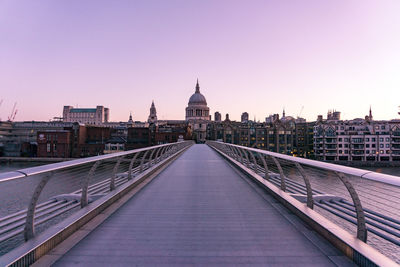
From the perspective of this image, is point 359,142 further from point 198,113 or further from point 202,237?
point 198,113

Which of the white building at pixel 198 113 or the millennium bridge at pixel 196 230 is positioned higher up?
the white building at pixel 198 113

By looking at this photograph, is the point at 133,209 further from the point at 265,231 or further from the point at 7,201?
the point at 7,201

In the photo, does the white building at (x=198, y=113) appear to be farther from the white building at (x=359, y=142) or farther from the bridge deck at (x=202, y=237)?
the bridge deck at (x=202, y=237)

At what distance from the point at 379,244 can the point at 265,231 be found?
47.7ft

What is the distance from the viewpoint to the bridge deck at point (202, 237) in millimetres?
3281

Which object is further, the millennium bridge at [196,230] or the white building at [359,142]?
the white building at [359,142]

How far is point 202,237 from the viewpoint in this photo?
3934mm

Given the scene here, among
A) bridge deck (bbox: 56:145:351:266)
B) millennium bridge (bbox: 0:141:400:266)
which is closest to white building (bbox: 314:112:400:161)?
millennium bridge (bbox: 0:141:400:266)

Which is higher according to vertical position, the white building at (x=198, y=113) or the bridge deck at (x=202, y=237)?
the white building at (x=198, y=113)

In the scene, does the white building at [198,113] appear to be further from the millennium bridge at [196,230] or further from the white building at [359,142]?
the millennium bridge at [196,230]

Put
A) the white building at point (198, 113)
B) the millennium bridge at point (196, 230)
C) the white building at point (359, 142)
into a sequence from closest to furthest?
the millennium bridge at point (196, 230) < the white building at point (359, 142) < the white building at point (198, 113)

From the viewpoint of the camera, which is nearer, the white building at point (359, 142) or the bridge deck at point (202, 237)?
the bridge deck at point (202, 237)

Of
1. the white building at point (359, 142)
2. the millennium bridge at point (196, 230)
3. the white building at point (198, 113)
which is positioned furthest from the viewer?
the white building at point (198, 113)

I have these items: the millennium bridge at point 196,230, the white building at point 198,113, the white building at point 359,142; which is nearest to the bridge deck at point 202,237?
the millennium bridge at point 196,230
